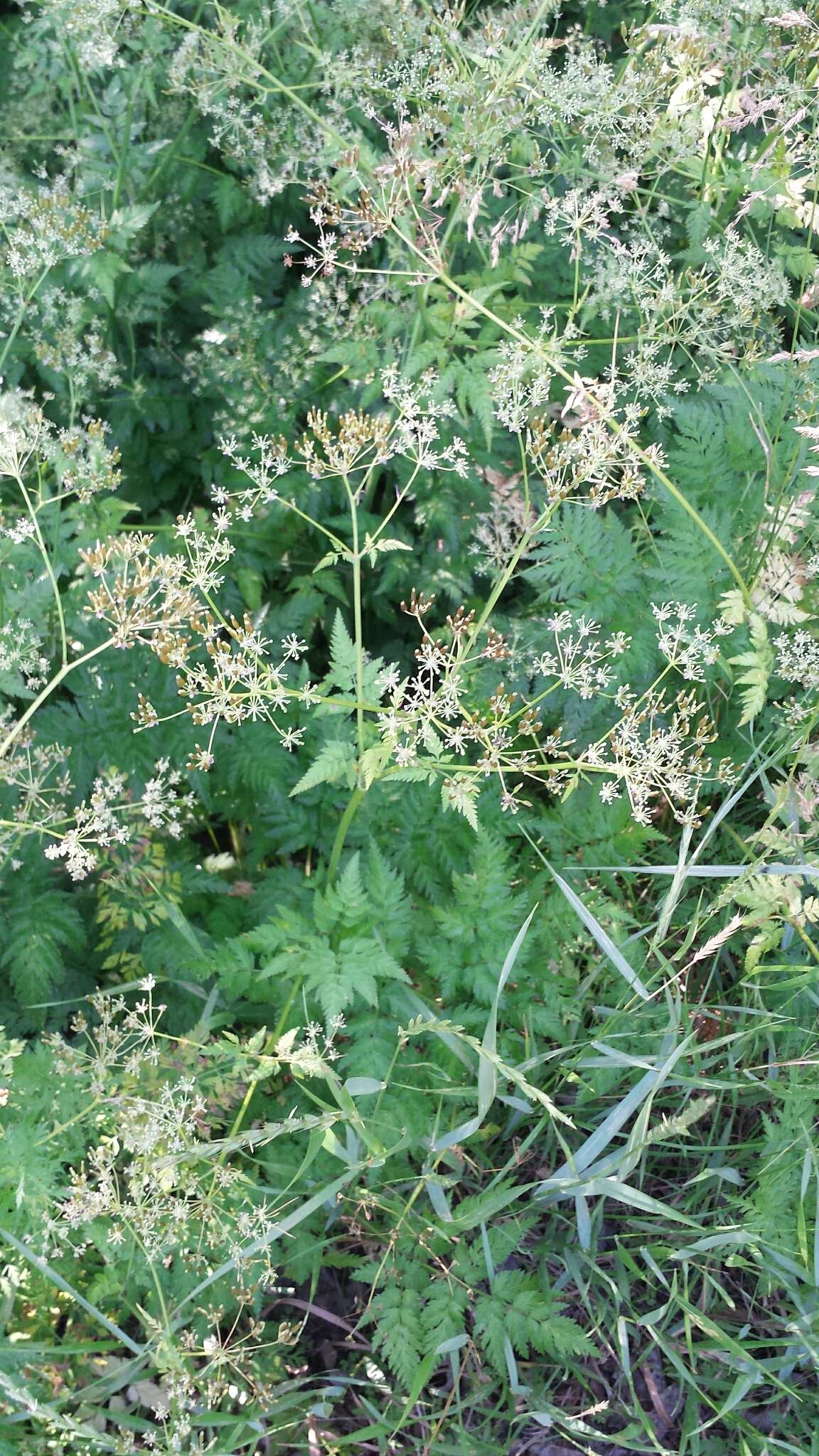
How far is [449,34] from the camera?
2877mm

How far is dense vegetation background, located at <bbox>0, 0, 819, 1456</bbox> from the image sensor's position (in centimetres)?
255

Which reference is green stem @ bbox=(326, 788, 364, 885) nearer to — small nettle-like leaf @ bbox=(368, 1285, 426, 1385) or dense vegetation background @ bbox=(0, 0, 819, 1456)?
dense vegetation background @ bbox=(0, 0, 819, 1456)

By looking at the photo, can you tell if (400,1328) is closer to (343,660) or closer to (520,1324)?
(520,1324)

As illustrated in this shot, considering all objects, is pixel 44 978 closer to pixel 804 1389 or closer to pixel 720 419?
pixel 804 1389

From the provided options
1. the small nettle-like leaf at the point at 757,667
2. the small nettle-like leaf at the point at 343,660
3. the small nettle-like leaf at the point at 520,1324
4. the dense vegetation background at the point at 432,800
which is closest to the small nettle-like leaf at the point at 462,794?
the dense vegetation background at the point at 432,800

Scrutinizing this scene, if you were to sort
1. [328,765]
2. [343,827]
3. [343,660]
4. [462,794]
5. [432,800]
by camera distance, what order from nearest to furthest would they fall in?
[462,794] → [328,765] → [343,660] → [343,827] → [432,800]

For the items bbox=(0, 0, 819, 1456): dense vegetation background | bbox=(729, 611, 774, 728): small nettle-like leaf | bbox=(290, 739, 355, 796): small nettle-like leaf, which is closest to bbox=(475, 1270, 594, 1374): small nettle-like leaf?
bbox=(0, 0, 819, 1456): dense vegetation background

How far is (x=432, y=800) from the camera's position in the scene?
10.4 feet

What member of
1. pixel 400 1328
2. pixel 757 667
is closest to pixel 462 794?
pixel 757 667

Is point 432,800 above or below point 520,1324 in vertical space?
above

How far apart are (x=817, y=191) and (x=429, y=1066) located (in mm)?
2678

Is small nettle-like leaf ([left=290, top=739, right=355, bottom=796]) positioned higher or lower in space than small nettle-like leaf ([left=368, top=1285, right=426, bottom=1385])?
higher

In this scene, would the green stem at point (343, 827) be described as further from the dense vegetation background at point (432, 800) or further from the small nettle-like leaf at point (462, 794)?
the small nettle-like leaf at point (462, 794)

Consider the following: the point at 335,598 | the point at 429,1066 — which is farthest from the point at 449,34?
the point at 429,1066
